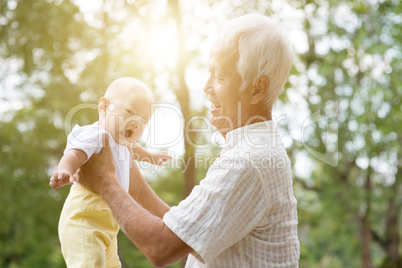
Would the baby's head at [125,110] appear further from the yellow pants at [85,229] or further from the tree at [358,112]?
the tree at [358,112]

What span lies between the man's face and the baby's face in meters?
0.30

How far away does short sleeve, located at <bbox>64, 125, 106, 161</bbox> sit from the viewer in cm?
175

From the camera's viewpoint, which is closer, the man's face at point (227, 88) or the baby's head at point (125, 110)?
the man's face at point (227, 88)

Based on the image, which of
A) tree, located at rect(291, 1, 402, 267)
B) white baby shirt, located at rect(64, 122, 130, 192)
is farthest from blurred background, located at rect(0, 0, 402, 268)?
white baby shirt, located at rect(64, 122, 130, 192)

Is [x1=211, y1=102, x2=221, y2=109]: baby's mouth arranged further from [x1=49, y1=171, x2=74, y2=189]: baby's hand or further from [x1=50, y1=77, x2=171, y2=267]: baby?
[x1=49, y1=171, x2=74, y2=189]: baby's hand

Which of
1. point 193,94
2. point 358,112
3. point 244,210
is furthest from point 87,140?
point 358,112

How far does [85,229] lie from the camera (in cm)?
181

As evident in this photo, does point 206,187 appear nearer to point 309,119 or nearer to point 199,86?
point 199,86

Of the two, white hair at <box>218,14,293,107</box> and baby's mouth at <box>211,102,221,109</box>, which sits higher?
white hair at <box>218,14,293,107</box>

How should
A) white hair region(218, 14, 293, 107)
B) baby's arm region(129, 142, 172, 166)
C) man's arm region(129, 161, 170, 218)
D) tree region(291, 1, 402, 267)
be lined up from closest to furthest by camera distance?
white hair region(218, 14, 293, 107), man's arm region(129, 161, 170, 218), baby's arm region(129, 142, 172, 166), tree region(291, 1, 402, 267)

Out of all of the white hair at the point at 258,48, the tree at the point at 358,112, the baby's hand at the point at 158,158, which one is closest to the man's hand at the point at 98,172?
the baby's hand at the point at 158,158

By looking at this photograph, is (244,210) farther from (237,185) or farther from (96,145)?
(96,145)

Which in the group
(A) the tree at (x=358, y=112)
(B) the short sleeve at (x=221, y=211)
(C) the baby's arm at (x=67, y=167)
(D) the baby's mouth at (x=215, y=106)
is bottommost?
(A) the tree at (x=358, y=112)

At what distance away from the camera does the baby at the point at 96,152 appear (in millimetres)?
1779
